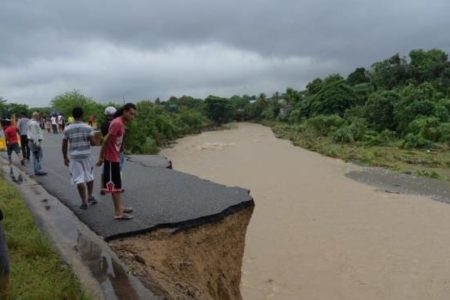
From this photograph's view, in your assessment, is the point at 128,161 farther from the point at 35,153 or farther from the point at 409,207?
the point at 409,207

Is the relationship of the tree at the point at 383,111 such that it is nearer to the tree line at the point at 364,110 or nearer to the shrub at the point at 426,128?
the tree line at the point at 364,110

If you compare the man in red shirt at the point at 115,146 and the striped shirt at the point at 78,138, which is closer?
the man in red shirt at the point at 115,146

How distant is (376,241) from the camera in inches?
535

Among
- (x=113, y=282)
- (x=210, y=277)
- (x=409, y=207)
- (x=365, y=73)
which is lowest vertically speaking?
(x=409, y=207)

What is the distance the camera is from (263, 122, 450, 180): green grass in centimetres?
2570

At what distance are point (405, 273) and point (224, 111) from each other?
70254mm

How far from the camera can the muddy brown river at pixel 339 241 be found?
33.9ft

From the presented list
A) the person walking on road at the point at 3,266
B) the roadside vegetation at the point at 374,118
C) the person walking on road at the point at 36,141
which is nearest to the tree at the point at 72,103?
the roadside vegetation at the point at 374,118

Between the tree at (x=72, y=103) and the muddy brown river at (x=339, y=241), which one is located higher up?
the tree at (x=72, y=103)

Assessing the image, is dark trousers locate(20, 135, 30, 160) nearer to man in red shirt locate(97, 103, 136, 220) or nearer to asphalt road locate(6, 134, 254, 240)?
asphalt road locate(6, 134, 254, 240)

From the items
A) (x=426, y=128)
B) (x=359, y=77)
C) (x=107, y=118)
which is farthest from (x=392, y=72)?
(x=107, y=118)

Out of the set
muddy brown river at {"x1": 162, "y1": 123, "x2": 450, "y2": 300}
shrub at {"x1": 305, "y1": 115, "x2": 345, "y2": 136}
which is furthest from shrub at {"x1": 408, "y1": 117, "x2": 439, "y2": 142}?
muddy brown river at {"x1": 162, "y1": 123, "x2": 450, "y2": 300}

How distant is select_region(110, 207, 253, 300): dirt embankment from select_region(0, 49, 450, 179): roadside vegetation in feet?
64.1

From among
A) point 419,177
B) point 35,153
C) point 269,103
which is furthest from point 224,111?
point 35,153
